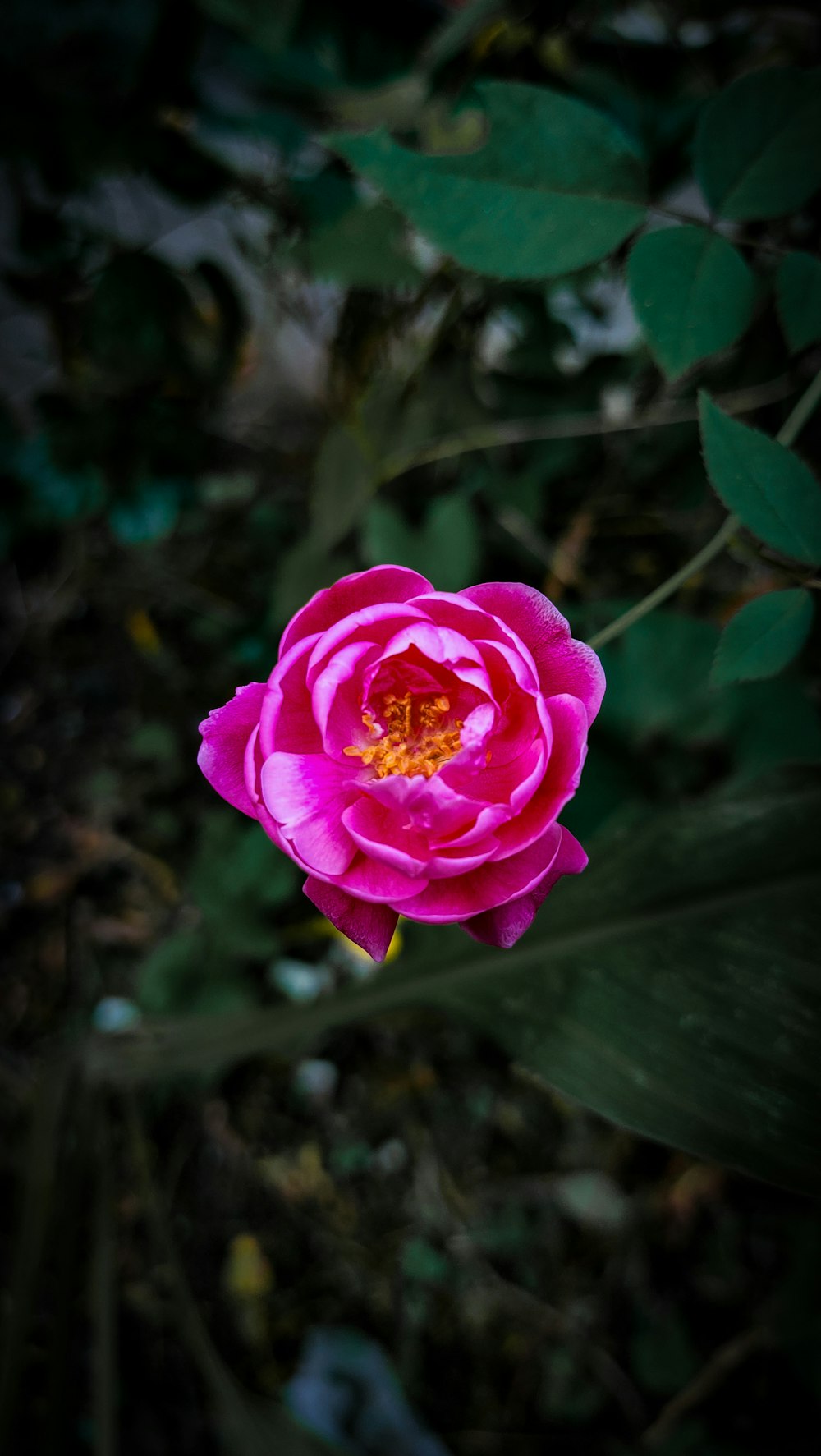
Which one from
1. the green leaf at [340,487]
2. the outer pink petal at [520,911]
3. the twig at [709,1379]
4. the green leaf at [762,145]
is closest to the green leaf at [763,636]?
the outer pink petal at [520,911]

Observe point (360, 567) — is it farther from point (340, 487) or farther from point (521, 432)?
point (521, 432)

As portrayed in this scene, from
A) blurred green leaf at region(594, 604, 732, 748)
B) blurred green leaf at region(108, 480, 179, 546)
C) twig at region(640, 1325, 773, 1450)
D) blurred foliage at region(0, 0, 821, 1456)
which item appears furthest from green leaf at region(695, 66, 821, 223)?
twig at region(640, 1325, 773, 1450)

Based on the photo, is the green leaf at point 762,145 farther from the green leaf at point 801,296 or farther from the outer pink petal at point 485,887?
the outer pink petal at point 485,887

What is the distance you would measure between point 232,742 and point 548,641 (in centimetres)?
15

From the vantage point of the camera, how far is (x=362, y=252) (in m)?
0.67

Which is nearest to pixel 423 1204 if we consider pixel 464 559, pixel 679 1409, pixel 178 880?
pixel 679 1409

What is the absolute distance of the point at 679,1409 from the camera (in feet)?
3.06

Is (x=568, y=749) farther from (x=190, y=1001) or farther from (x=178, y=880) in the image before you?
(x=178, y=880)

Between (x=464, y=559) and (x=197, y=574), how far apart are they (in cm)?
62

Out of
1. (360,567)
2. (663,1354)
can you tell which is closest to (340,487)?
(360,567)

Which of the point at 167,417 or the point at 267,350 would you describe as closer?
the point at 167,417

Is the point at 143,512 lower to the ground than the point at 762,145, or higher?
lower

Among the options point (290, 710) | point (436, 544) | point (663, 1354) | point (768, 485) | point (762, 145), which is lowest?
point (663, 1354)

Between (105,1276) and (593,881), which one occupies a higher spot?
(593,881)
